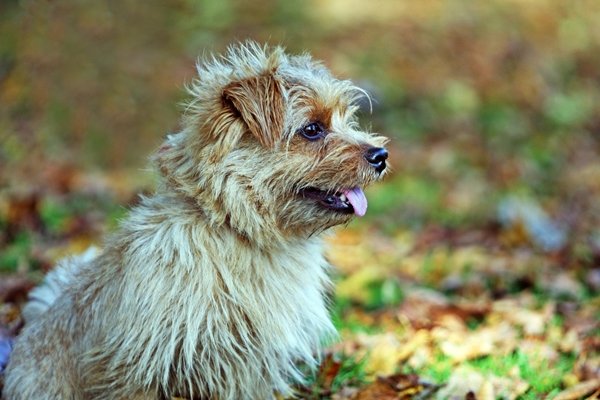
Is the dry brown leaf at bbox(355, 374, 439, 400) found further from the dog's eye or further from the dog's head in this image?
the dog's eye

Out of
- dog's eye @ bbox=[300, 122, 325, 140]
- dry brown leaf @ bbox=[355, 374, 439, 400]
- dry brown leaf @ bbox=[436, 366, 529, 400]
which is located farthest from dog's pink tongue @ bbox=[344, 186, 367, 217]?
dry brown leaf @ bbox=[436, 366, 529, 400]

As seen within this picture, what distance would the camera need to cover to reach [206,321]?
392 cm

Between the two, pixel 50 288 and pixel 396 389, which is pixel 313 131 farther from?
pixel 50 288

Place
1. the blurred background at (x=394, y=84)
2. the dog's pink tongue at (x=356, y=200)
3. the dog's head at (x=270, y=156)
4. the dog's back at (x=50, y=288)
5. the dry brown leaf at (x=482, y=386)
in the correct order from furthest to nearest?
the blurred background at (x=394, y=84)
the dog's back at (x=50, y=288)
the dry brown leaf at (x=482, y=386)
the dog's pink tongue at (x=356, y=200)
the dog's head at (x=270, y=156)

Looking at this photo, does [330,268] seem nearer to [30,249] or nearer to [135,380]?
[135,380]

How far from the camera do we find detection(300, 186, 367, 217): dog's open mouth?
4.11m

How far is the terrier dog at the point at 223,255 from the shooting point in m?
3.92

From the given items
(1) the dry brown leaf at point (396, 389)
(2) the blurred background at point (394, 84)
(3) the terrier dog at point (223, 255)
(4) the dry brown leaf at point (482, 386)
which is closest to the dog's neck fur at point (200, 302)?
(3) the terrier dog at point (223, 255)

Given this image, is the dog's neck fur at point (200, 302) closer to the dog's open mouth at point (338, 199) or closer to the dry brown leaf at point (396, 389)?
the dog's open mouth at point (338, 199)

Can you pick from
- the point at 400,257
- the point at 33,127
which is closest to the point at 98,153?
the point at 33,127

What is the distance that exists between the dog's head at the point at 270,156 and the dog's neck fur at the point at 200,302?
0.13 metres

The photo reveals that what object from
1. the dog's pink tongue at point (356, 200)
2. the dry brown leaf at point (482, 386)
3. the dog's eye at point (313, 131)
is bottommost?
the dry brown leaf at point (482, 386)

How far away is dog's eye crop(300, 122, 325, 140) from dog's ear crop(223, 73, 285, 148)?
0.16m

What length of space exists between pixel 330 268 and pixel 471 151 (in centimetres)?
751
